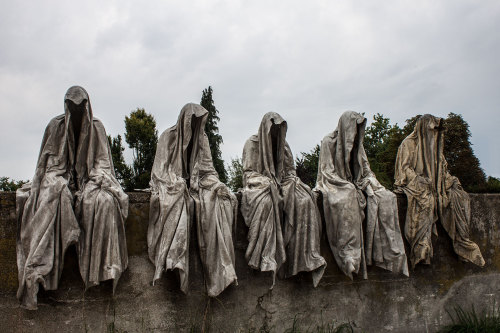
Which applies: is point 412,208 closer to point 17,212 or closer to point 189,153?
point 189,153

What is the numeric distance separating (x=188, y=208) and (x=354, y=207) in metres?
2.17

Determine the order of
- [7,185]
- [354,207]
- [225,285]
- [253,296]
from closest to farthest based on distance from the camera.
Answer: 1. [225,285]
2. [253,296]
3. [354,207]
4. [7,185]

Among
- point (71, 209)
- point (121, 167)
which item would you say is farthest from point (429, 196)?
point (121, 167)

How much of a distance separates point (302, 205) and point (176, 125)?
1.81 meters

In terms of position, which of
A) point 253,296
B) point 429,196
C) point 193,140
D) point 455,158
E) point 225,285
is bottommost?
point 253,296

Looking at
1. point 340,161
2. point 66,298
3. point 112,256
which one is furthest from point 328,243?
point 66,298

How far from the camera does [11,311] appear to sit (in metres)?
5.01

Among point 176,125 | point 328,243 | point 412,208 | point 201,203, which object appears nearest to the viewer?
point 201,203

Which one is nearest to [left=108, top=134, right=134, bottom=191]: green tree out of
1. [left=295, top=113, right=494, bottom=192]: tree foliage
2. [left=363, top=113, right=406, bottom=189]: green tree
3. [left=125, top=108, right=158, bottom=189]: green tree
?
[left=125, top=108, right=158, bottom=189]: green tree

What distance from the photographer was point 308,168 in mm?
30656

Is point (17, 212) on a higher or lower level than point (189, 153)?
lower

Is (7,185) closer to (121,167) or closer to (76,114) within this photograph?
(121,167)

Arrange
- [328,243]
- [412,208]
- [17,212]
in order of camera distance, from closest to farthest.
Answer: [17,212] → [328,243] → [412,208]

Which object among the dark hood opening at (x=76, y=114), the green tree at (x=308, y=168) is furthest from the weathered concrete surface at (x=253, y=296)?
the green tree at (x=308, y=168)
